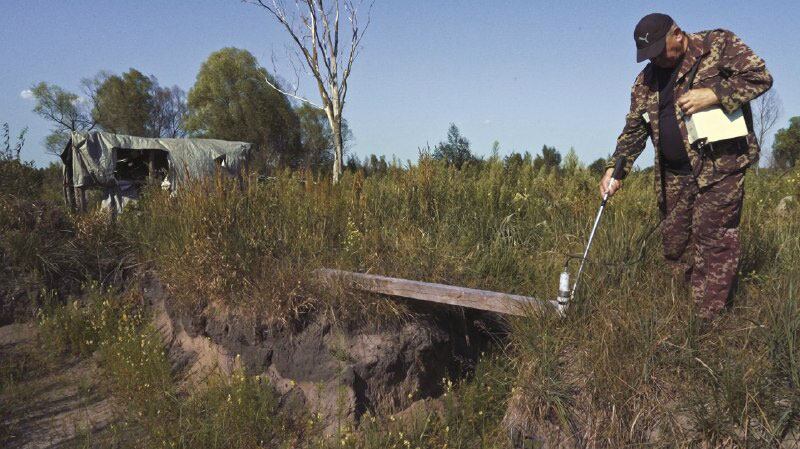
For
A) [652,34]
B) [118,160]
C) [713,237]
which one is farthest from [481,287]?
[118,160]

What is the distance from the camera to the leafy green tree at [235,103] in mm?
30391

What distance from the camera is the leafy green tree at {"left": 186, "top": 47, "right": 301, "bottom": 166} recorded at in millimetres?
30391

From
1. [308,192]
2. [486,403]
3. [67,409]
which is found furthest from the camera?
[308,192]

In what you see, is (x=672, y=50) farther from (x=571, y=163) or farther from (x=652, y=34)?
(x=571, y=163)

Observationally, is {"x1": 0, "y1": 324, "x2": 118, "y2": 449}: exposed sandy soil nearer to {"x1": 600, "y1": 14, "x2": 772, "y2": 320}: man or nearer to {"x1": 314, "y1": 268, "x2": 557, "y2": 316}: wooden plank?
{"x1": 314, "y1": 268, "x2": 557, "y2": 316}: wooden plank

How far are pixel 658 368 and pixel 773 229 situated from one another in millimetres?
2194

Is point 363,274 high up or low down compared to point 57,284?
up

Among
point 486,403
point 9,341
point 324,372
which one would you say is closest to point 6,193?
point 9,341

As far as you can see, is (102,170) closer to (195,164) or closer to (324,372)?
(195,164)

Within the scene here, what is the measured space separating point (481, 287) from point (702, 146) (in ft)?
6.50

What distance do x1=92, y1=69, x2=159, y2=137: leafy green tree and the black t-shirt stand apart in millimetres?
35314

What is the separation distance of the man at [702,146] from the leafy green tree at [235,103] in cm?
2722

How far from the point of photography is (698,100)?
362 centimetres

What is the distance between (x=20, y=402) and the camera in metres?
5.28
